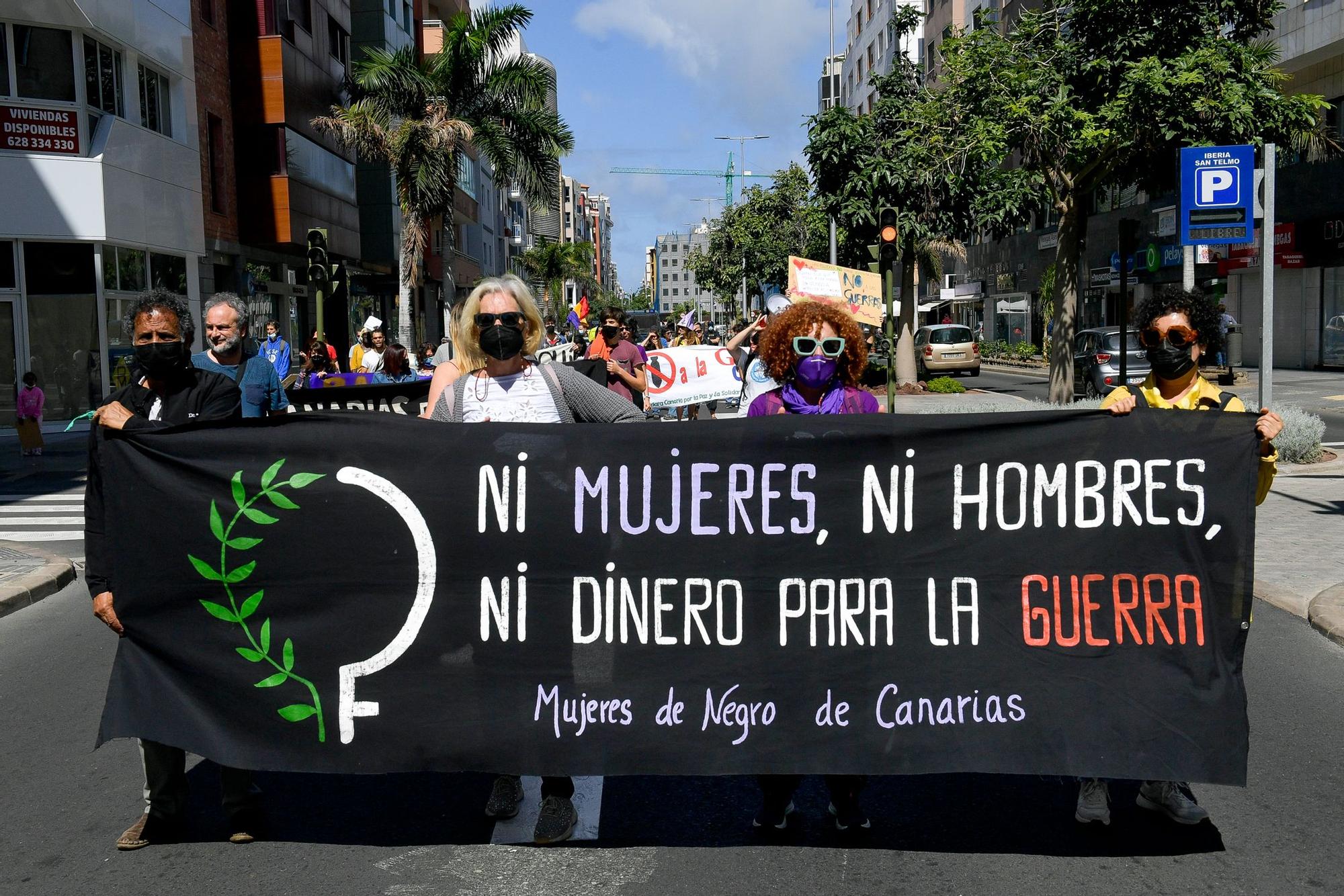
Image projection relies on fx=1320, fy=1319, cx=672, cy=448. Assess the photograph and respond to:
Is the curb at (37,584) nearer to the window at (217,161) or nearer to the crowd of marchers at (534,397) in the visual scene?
the crowd of marchers at (534,397)

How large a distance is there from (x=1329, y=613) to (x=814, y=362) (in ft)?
14.4

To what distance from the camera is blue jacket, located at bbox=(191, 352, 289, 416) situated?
227 inches

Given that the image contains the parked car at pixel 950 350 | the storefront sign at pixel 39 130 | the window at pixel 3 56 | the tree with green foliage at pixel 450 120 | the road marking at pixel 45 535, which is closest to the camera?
the road marking at pixel 45 535

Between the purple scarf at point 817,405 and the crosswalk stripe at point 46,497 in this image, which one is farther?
the crosswalk stripe at point 46,497

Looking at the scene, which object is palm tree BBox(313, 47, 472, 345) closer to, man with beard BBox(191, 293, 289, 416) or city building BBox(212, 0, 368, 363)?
city building BBox(212, 0, 368, 363)

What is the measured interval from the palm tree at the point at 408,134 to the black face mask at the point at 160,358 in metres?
30.0

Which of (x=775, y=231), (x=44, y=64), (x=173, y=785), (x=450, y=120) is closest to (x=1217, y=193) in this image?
(x=173, y=785)

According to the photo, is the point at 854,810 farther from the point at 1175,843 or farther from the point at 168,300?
the point at 168,300

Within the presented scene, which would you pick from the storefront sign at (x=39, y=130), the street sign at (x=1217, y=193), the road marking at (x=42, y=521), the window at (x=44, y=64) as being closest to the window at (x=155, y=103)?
the window at (x=44, y=64)

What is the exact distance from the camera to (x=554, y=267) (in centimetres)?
10231

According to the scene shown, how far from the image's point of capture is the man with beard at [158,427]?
14.6ft

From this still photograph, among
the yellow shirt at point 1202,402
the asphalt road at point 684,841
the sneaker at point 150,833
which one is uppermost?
the yellow shirt at point 1202,402

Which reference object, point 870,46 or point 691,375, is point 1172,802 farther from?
point 870,46

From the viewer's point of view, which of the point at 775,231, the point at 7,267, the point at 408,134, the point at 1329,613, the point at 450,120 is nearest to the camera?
the point at 1329,613
